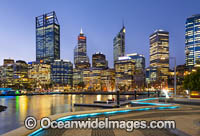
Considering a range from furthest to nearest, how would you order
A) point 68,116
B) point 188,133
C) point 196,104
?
1. point 196,104
2. point 68,116
3. point 188,133

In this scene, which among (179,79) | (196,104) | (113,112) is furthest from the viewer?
(179,79)

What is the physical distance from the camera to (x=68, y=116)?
1703cm

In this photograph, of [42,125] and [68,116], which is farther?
[68,116]

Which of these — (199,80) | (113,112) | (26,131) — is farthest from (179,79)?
(26,131)

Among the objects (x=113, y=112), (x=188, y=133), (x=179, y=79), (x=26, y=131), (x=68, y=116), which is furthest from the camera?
(x=179, y=79)

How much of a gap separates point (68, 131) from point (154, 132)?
18.6 feet

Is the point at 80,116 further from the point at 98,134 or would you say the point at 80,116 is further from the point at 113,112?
the point at 98,134

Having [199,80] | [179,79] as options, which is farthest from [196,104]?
[179,79]

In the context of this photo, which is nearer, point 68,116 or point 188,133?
point 188,133

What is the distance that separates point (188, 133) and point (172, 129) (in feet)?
4.58

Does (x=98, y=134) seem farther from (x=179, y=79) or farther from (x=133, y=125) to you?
(x=179, y=79)

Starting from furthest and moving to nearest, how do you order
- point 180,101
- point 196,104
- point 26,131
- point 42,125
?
point 180,101, point 196,104, point 42,125, point 26,131

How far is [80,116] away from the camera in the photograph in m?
17.9

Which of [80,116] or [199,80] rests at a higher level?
[199,80]
